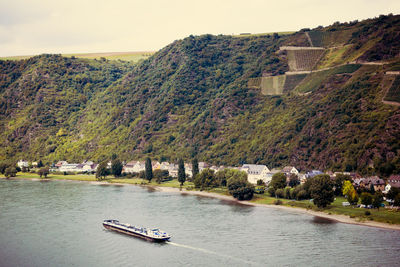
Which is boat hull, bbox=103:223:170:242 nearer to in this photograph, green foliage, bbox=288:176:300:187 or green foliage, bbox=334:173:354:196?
green foliage, bbox=334:173:354:196

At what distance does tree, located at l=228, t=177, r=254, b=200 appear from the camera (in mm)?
108931

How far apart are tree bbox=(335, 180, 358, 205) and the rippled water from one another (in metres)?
10.6

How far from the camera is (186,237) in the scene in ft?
245

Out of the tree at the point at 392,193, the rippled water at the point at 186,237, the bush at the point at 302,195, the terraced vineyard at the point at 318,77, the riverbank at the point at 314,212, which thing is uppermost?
the terraced vineyard at the point at 318,77

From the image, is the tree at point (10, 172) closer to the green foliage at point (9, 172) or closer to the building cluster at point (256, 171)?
the green foliage at point (9, 172)

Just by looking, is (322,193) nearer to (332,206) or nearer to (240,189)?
(332,206)

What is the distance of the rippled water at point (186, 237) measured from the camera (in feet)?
208

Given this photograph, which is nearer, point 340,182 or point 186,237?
point 186,237

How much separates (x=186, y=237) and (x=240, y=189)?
3615 centimetres

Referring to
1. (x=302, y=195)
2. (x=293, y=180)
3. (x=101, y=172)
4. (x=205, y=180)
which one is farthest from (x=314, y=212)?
(x=101, y=172)

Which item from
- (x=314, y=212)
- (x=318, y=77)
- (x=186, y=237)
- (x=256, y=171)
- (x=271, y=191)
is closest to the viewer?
(x=186, y=237)

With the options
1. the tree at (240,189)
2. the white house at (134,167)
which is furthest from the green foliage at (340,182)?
the white house at (134,167)

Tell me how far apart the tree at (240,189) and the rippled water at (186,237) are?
4.02 m

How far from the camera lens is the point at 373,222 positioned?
262 ft
